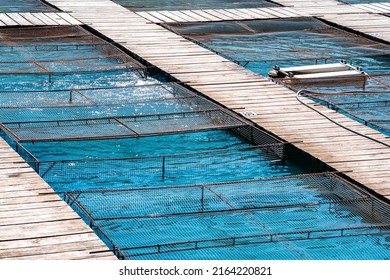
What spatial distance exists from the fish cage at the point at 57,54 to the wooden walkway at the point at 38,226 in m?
7.52

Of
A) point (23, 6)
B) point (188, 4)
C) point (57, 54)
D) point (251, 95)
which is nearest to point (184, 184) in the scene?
point (251, 95)

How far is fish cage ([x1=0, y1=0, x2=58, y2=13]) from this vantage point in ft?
108

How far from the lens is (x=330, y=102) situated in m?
23.8

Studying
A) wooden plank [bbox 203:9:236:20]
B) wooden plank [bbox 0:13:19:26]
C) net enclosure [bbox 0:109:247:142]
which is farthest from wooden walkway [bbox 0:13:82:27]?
net enclosure [bbox 0:109:247:142]

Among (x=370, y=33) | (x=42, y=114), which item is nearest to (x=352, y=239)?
(x=42, y=114)

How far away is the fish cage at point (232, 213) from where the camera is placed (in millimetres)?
17156

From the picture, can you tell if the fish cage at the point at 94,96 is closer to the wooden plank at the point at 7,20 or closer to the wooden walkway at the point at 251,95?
the wooden walkway at the point at 251,95

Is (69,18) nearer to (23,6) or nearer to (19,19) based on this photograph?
(19,19)

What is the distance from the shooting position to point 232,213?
699 inches

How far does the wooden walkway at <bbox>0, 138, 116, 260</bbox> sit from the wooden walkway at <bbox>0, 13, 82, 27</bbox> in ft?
41.6

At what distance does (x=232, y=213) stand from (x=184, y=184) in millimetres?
2443

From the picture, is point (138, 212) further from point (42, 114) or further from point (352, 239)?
point (42, 114)

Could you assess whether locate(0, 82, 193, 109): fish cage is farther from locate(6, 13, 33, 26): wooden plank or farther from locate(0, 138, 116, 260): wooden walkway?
locate(6, 13, 33, 26): wooden plank

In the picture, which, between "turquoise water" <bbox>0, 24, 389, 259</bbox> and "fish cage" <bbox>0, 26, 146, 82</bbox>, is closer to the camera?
"turquoise water" <bbox>0, 24, 389, 259</bbox>
